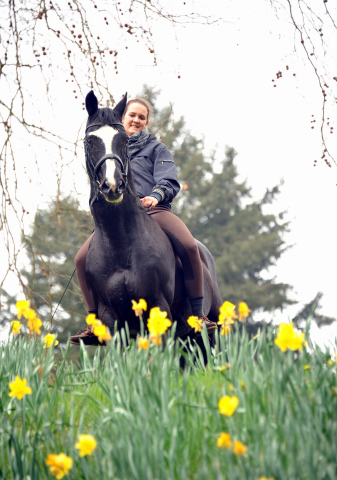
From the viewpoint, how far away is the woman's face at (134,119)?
20.2 feet

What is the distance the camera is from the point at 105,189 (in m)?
4.80

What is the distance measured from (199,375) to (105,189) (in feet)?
5.50

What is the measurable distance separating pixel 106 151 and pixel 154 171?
1038mm

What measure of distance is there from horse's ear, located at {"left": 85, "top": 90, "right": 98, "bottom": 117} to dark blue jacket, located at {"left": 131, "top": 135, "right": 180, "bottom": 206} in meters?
0.84

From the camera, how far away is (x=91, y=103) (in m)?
5.32

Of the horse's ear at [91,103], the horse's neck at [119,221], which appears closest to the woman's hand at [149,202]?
the horse's neck at [119,221]

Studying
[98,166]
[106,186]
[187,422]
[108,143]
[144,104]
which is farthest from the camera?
[144,104]

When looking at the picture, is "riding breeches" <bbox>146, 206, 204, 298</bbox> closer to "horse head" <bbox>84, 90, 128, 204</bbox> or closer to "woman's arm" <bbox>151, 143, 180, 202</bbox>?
"woman's arm" <bbox>151, 143, 180, 202</bbox>

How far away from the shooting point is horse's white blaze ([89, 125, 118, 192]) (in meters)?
4.77

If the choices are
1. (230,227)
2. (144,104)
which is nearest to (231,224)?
(230,227)

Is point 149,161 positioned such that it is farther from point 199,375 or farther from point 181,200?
point 181,200

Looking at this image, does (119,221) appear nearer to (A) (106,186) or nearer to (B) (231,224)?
(A) (106,186)

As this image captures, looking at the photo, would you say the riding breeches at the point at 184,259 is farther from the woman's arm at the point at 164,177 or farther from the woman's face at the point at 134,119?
the woman's face at the point at 134,119

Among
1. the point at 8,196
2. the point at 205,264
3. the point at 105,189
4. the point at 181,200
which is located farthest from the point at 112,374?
the point at 181,200
